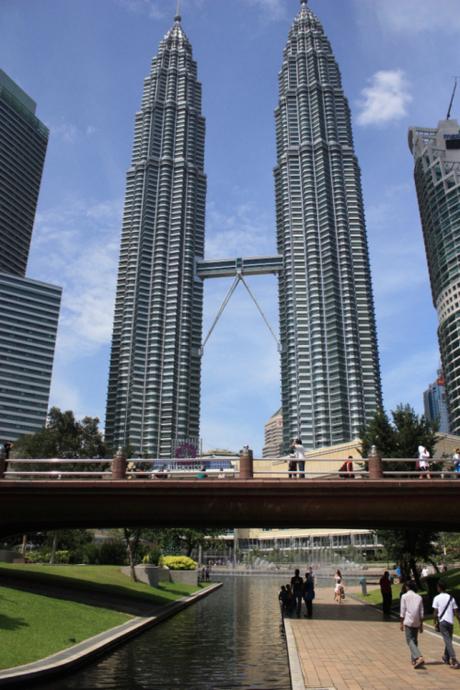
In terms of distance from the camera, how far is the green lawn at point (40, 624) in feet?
53.5

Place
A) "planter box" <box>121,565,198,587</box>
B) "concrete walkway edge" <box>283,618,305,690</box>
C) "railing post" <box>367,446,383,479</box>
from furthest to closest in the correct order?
"planter box" <box>121,565,198,587</box> → "railing post" <box>367,446,383,479</box> → "concrete walkway edge" <box>283,618,305,690</box>

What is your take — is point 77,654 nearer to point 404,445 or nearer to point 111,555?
point 404,445

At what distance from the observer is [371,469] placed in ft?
81.8

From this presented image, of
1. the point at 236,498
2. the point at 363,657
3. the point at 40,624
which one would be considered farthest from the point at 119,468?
the point at 363,657

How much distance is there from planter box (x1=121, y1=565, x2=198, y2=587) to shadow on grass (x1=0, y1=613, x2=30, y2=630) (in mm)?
20459

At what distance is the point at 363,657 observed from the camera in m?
17.3

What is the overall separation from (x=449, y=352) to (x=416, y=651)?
7089 inches

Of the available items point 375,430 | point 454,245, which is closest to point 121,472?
point 375,430

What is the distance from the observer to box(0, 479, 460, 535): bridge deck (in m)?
24.6

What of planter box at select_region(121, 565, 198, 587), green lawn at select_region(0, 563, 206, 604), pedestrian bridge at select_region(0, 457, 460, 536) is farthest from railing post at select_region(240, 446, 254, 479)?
planter box at select_region(121, 565, 198, 587)

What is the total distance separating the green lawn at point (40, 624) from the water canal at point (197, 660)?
128 centimetres

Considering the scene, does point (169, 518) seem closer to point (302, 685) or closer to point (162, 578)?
point (302, 685)

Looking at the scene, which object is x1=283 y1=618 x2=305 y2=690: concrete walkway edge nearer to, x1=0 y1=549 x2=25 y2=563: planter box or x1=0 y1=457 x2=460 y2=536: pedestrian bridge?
x1=0 y1=457 x2=460 y2=536: pedestrian bridge

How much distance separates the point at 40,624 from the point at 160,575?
28617 millimetres
